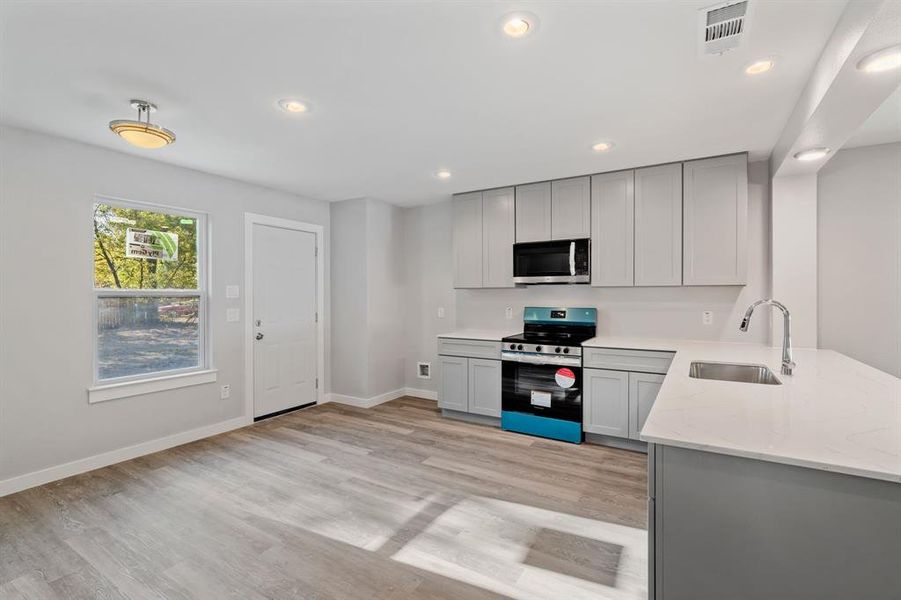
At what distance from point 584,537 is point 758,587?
116cm

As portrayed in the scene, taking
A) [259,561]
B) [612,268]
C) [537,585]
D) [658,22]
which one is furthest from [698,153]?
[259,561]

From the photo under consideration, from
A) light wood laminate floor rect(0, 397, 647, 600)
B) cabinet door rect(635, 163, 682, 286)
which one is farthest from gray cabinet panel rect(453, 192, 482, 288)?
light wood laminate floor rect(0, 397, 647, 600)

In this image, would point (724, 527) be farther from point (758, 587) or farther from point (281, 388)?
point (281, 388)

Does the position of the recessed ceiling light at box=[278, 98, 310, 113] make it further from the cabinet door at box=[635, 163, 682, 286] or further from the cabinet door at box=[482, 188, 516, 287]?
the cabinet door at box=[635, 163, 682, 286]

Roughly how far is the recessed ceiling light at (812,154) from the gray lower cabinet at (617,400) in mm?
1785

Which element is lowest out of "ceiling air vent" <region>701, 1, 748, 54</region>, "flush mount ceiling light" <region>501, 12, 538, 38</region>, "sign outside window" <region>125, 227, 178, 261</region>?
"sign outside window" <region>125, 227, 178, 261</region>

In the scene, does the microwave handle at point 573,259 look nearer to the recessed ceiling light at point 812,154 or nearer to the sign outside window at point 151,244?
the recessed ceiling light at point 812,154

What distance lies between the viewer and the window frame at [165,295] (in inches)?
125

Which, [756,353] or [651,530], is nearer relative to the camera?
[651,530]

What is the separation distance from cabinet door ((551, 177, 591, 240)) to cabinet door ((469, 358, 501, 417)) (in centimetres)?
145

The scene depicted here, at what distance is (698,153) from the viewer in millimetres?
3314

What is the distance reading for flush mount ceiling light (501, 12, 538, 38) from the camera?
1691mm

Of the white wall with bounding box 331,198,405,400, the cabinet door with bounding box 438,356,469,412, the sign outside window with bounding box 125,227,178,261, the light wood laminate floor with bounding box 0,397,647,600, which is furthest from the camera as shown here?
the white wall with bounding box 331,198,405,400

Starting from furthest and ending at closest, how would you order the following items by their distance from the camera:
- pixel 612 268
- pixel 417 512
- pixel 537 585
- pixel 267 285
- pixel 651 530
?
pixel 267 285
pixel 612 268
pixel 417 512
pixel 537 585
pixel 651 530
